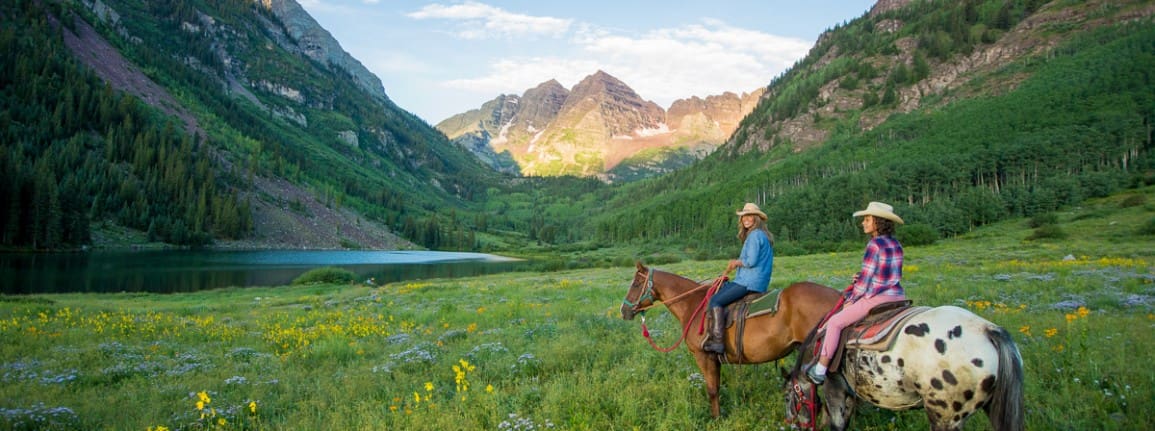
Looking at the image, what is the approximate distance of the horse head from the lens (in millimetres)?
9727

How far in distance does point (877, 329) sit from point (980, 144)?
514ft

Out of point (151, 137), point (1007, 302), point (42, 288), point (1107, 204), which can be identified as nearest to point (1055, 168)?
point (1107, 204)

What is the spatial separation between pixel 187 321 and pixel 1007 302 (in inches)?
1235

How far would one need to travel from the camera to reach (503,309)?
2167 centimetres

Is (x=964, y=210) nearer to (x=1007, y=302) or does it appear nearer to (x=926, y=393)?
(x=1007, y=302)

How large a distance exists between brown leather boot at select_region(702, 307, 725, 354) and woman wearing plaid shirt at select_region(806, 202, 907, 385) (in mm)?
1571

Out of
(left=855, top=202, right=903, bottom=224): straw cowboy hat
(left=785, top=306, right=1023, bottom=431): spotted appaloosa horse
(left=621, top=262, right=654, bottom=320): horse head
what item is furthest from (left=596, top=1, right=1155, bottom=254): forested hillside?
(left=785, top=306, right=1023, bottom=431): spotted appaloosa horse

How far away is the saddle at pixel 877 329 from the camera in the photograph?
19.4 feet

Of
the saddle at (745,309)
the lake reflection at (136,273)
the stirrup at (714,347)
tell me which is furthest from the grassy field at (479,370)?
the lake reflection at (136,273)

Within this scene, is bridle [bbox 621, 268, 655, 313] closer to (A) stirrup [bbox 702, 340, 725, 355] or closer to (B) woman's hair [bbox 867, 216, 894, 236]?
(A) stirrup [bbox 702, 340, 725, 355]

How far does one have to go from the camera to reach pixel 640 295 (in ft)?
32.3

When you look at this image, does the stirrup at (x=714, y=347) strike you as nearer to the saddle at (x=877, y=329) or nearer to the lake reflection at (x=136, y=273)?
the saddle at (x=877, y=329)

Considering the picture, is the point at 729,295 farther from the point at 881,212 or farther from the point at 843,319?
the point at 881,212

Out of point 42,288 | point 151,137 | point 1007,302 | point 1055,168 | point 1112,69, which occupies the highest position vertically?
point 1112,69
